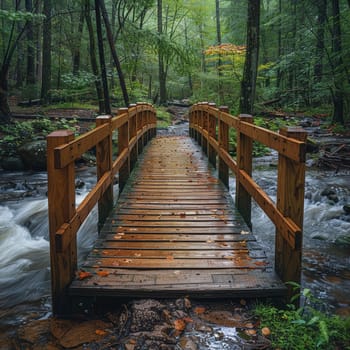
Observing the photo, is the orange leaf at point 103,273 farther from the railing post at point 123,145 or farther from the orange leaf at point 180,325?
the railing post at point 123,145

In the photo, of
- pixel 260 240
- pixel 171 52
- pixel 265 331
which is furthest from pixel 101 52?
pixel 265 331

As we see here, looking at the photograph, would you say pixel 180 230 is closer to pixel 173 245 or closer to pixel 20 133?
pixel 173 245

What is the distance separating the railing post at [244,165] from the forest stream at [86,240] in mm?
765

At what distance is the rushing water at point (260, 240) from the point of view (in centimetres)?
458

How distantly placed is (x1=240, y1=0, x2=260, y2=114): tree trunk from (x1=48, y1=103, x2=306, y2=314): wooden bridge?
18.4 ft

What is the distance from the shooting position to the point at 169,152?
36.8ft

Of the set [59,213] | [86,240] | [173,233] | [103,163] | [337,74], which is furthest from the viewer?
[337,74]

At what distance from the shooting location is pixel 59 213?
3.42 m

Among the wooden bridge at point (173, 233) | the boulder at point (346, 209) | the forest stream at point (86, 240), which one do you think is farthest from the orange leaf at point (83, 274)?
the boulder at point (346, 209)

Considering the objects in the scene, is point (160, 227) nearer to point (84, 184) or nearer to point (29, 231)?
point (29, 231)

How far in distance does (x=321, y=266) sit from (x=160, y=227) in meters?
2.14

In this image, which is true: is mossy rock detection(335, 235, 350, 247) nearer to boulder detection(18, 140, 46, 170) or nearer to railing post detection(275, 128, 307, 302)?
railing post detection(275, 128, 307, 302)

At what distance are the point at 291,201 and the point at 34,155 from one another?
31.1 ft

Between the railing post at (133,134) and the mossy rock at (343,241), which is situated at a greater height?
the railing post at (133,134)
